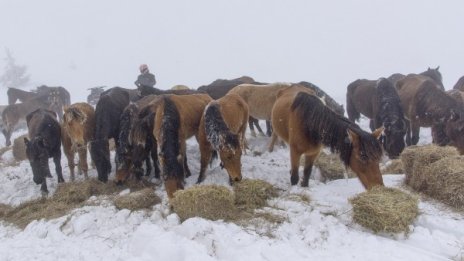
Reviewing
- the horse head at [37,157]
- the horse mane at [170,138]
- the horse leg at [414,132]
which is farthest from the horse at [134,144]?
the horse leg at [414,132]

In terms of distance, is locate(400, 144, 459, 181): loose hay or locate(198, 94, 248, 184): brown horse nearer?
locate(198, 94, 248, 184): brown horse

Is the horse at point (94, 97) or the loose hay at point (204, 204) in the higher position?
the loose hay at point (204, 204)

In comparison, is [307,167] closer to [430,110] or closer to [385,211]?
[385,211]

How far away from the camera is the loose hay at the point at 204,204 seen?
5148 millimetres

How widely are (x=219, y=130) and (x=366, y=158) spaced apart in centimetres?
221

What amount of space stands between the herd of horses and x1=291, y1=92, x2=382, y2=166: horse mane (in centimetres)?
1

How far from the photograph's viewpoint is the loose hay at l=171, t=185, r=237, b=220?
515 centimetres

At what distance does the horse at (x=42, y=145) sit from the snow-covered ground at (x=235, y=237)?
4.67ft

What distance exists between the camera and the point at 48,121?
26.0 feet

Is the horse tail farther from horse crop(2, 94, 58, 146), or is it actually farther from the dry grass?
horse crop(2, 94, 58, 146)

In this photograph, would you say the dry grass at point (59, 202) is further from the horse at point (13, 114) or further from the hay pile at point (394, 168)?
the horse at point (13, 114)

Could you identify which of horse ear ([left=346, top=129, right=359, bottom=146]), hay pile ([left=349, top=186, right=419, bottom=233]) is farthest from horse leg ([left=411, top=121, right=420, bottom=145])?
hay pile ([left=349, top=186, right=419, bottom=233])

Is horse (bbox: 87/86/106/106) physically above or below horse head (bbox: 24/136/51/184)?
below

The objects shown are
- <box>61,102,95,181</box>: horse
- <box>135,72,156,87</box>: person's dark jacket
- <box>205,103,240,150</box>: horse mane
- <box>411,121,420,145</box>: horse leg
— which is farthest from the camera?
<box>135,72,156,87</box>: person's dark jacket
